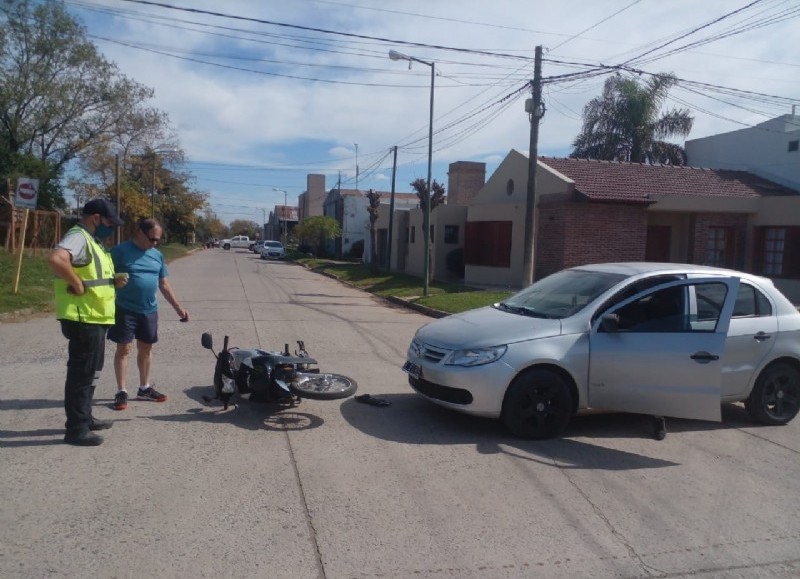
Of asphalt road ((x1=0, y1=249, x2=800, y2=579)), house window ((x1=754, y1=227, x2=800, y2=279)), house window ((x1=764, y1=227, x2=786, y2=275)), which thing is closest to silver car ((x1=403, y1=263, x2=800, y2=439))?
asphalt road ((x1=0, y1=249, x2=800, y2=579))

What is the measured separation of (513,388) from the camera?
6.13 metres

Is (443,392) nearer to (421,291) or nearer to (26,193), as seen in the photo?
(26,193)

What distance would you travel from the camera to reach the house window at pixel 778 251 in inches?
818

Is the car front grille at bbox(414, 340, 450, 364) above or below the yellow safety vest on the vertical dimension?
below

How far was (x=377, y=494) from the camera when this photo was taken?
16.1 ft

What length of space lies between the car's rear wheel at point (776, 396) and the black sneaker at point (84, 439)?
610 cm

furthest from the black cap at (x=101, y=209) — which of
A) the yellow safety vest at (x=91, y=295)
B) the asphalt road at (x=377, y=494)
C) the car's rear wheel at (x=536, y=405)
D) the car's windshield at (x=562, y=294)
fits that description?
the car's windshield at (x=562, y=294)

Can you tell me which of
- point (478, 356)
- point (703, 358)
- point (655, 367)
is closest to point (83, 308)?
point (478, 356)

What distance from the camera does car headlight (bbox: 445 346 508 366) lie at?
20.1 ft

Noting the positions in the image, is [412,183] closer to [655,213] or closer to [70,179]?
[655,213]

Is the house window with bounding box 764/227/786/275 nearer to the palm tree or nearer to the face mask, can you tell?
the palm tree

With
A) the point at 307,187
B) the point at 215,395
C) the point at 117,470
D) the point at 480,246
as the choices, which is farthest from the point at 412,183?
the point at 307,187

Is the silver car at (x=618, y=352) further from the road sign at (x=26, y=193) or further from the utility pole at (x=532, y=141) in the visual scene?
the road sign at (x=26, y=193)

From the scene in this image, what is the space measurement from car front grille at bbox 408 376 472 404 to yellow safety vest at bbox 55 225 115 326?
9.15ft
